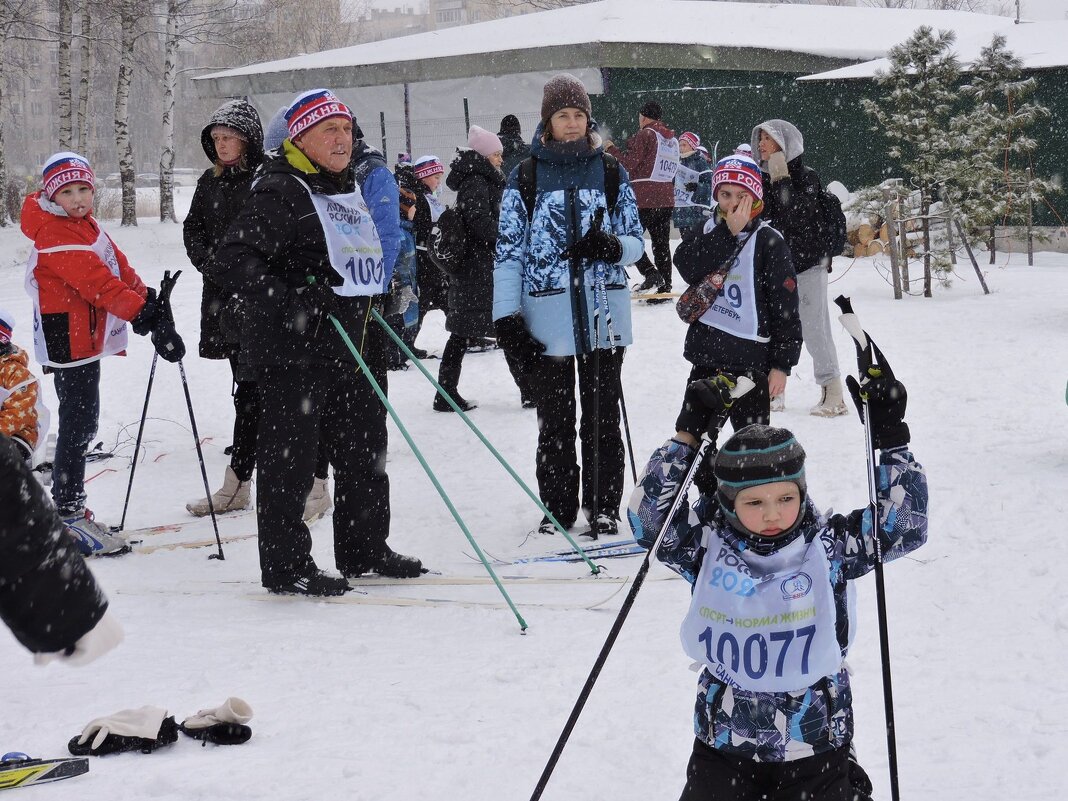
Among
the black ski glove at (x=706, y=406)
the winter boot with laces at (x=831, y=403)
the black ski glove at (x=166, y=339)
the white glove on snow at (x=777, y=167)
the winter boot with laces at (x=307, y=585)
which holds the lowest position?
the winter boot with laces at (x=307, y=585)

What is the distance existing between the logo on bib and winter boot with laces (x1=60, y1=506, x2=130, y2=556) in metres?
4.21

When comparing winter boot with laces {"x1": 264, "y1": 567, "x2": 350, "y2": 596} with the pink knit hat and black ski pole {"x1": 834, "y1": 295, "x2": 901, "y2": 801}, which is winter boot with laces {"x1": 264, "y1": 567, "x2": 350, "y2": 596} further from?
the pink knit hat

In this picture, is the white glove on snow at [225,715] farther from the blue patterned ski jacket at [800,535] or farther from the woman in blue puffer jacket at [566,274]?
the woman in blue puffer jacket at [566,274]

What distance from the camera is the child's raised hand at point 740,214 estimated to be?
5246 mm

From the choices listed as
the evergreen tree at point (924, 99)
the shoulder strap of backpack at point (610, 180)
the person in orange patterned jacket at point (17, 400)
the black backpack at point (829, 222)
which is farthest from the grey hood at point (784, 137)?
the evergreen tree at point (924, 99)

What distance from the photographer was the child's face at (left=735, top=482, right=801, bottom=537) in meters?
2.72

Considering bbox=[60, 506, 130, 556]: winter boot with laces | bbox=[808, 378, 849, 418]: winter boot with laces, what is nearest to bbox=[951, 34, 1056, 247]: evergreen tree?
bbox=[808, 378, 849, 418]: winter boot with laces

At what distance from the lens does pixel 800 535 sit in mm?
2779

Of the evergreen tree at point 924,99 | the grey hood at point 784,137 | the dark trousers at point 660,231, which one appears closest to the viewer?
the grey hood at point 784,137

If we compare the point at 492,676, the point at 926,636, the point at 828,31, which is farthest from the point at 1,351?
the point at 828,31

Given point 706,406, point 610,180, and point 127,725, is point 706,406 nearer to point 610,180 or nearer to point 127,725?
point 127,725

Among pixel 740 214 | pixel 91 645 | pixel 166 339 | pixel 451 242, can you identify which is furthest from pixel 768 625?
pixel 451 242

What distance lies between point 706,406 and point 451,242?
5.94 m

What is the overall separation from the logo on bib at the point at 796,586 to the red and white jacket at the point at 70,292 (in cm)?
410
